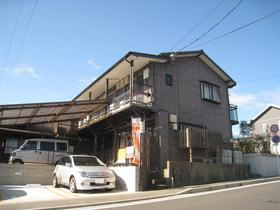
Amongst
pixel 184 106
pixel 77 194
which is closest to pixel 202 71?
pixel 184 106

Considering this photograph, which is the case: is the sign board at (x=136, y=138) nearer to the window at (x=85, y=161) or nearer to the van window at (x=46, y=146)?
the window at (x=85, y=161)

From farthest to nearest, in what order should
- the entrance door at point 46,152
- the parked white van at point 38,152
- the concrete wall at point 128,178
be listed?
1. the entrance door at point 46,152
2. the parked white van at point 38,152
3. the concrete wall at point 128,178

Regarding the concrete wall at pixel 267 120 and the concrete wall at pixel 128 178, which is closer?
the concrete wall at pixel 128 178

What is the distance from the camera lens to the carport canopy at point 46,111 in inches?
723

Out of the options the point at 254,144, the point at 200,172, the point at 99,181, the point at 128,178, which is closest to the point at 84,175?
the point at 99,181

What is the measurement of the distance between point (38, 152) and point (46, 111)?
2.73 meters

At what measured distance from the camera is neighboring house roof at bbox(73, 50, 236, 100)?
18.2m

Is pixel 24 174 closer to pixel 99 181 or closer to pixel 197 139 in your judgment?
pixel 99 181

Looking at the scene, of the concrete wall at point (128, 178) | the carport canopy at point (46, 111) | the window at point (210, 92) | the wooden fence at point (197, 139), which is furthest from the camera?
the window at point (210, 92)

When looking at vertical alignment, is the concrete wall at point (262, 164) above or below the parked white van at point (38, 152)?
below

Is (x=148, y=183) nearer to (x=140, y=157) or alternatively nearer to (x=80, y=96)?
(x=140, y=157)

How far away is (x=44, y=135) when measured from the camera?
2508 cm

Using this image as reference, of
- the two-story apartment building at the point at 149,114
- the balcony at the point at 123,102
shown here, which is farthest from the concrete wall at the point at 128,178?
the balcony at the point at 123,102

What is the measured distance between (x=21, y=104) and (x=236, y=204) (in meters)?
13.1
